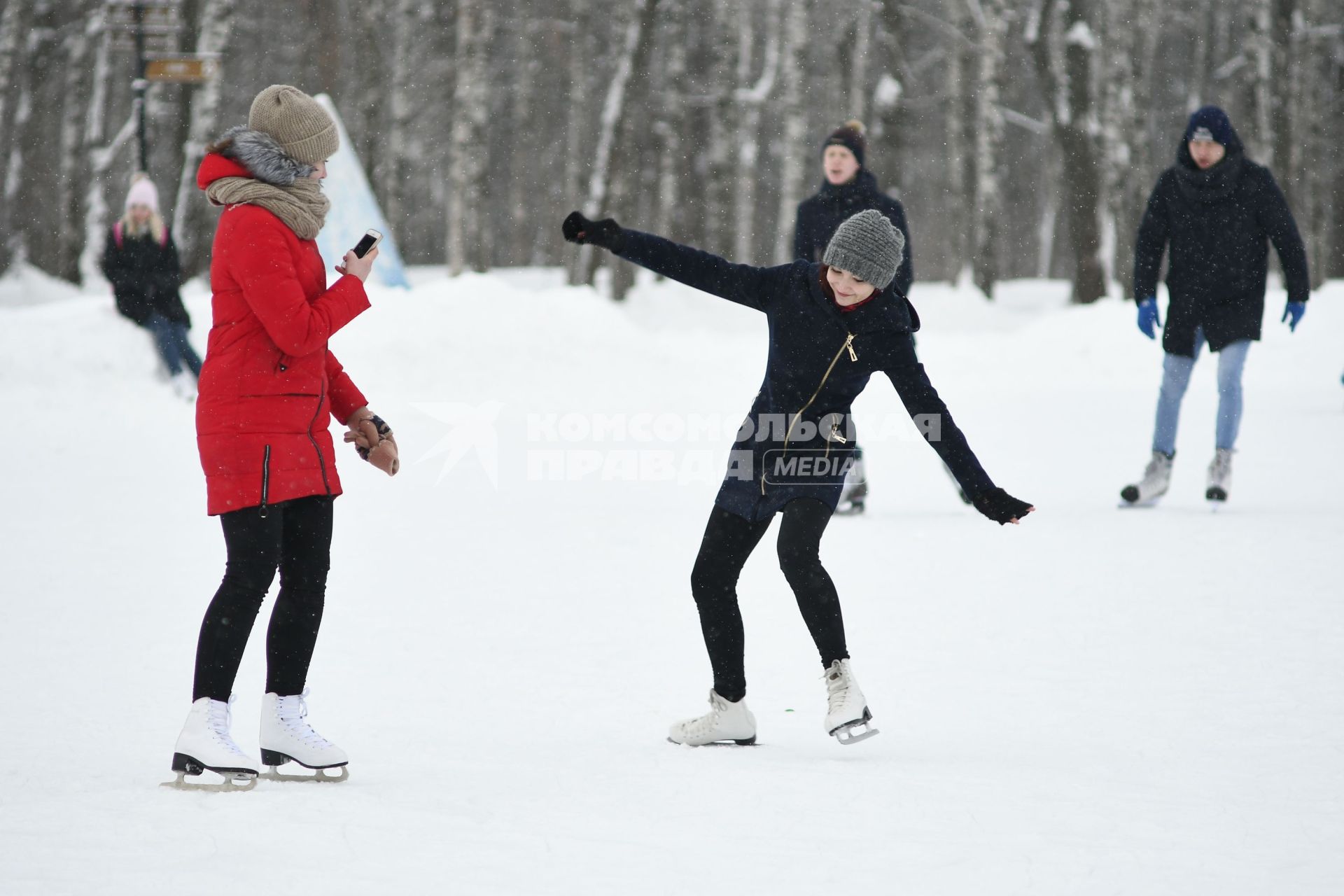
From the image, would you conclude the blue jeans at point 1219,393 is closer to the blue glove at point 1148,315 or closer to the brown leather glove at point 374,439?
the blue glove at point 1148,315

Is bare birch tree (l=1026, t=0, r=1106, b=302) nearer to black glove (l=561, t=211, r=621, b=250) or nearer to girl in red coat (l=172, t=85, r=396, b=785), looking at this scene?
black glove (l=561, t=211, r=621, b=250)

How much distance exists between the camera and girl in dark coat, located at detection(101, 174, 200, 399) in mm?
11750

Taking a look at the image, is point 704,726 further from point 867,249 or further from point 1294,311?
point 1294,311

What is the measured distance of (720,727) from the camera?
377 cm

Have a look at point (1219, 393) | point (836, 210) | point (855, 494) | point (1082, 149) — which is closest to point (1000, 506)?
point (836, 210)

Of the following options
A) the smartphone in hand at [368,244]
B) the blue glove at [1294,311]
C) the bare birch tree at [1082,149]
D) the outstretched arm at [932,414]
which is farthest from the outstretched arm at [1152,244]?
the bare birch tree at [1082,149]

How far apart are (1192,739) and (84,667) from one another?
10.9ft

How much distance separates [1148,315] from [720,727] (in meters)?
4.80

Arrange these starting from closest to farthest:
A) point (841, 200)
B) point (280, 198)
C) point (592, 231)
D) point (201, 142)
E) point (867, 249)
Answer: point (280, 198) → point (592, 231) → point (867, 249) → point (841, 200) → point (201, 142)

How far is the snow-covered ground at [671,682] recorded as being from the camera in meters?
2.84

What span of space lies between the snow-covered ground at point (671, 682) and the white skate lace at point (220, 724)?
4.9 inches

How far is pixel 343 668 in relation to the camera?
4.58 m

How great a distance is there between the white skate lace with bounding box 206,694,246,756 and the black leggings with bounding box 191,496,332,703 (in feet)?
0.08

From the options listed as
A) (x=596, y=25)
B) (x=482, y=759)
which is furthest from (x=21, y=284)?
(x=482, y=759)
